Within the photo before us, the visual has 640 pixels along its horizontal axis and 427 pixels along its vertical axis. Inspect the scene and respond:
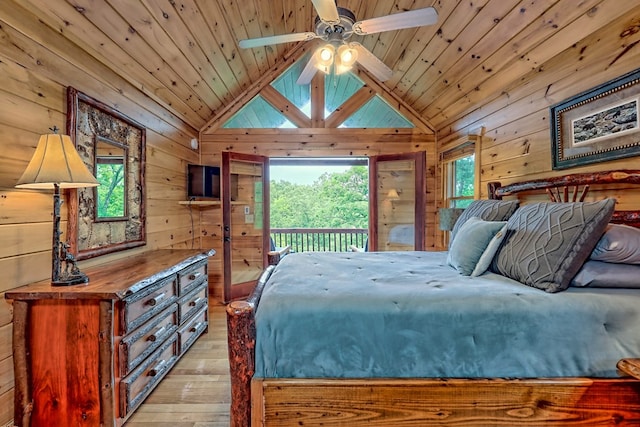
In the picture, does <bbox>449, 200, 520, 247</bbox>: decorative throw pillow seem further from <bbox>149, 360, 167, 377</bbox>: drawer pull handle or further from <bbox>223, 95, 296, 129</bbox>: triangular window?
<bbox>223, 95, 296, 129</bbox>: triangular window

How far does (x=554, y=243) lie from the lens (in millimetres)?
1499

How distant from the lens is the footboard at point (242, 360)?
4.39 ft

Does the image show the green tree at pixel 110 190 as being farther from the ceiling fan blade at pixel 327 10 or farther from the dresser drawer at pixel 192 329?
the ceiling fan blade at pixel 327 10

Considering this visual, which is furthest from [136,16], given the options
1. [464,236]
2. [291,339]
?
[464,236]

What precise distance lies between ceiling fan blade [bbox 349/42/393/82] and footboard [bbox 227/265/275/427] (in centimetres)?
191

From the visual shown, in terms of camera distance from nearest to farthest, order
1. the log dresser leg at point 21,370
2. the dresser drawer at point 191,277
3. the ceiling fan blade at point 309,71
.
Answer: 1. the log dresser leg at point 21,370
2. the dresser drawer at point 191,277
3. the ceiling fan blade at point 309,71

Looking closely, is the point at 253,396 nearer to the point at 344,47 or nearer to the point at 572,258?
the point at 572,258

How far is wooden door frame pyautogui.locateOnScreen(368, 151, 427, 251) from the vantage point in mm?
4094

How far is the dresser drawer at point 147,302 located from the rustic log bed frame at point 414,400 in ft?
2.38

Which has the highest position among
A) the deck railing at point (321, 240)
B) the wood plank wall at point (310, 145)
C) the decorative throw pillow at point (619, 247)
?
Answer: the wood plank wall at point (310, 145)

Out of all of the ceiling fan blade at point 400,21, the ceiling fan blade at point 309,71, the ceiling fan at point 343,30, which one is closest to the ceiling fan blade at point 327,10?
the ceiling fan at point 343,30

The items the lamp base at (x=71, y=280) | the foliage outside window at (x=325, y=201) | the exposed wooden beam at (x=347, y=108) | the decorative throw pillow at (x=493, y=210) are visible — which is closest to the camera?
the lamp base at (x=71, y=280)

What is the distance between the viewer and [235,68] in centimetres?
355

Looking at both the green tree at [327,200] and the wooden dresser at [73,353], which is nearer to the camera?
the wooden dresser at [73,353]
